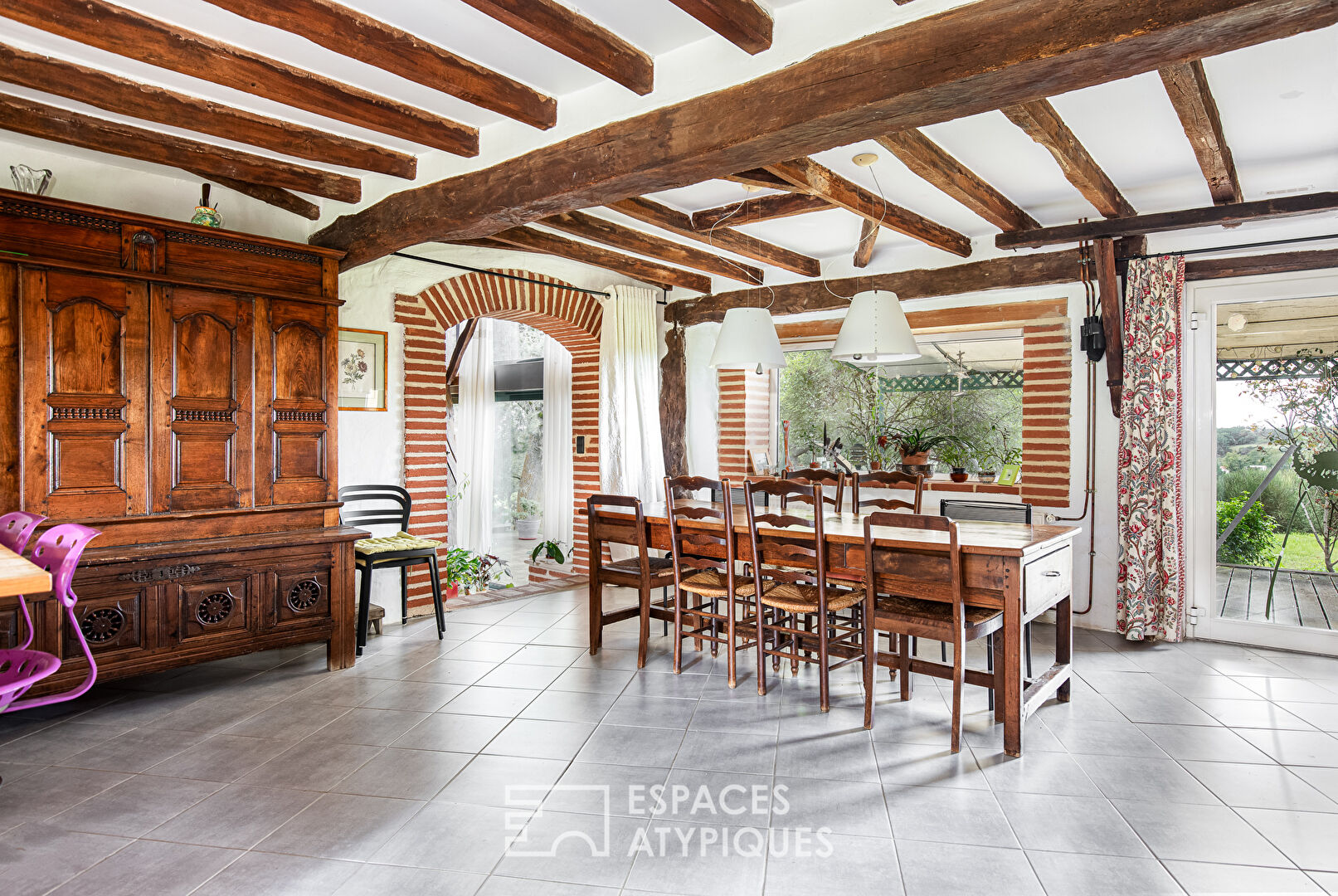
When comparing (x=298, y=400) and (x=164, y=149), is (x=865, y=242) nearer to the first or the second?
(x=298, y=400)

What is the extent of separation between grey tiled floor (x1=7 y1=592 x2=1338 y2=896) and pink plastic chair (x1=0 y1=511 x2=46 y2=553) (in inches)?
31.1

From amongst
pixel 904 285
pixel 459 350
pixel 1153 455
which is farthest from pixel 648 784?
pixel 459 350

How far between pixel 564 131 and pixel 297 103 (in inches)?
40.9

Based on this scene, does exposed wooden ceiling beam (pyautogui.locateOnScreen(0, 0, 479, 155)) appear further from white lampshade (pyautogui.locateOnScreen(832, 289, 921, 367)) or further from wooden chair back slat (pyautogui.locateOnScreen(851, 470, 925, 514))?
wooden chair back slat (pyautogui.locateOnScreen(851, 470, 925, 514))

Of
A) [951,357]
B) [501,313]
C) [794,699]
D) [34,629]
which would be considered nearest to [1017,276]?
[951,357]

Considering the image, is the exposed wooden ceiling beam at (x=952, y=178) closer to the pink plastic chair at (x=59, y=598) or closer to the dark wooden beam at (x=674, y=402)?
the dark wooden beam at (x=674, y=402)

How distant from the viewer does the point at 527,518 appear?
8.81m

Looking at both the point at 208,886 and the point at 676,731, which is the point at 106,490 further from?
the point at 676,731

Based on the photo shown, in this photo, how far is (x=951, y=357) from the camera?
5684 mm

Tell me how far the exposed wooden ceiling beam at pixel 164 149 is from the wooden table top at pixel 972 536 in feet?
8.33

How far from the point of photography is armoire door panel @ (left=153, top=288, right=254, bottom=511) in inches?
138

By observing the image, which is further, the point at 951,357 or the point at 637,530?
the point at 951,357

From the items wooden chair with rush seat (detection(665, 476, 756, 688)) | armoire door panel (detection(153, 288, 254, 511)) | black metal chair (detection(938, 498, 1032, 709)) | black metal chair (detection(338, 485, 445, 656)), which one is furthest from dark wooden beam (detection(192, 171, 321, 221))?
black metal chair (detection(938, 498, 1032, 709))

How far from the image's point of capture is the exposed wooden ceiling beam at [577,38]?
7.59ft
